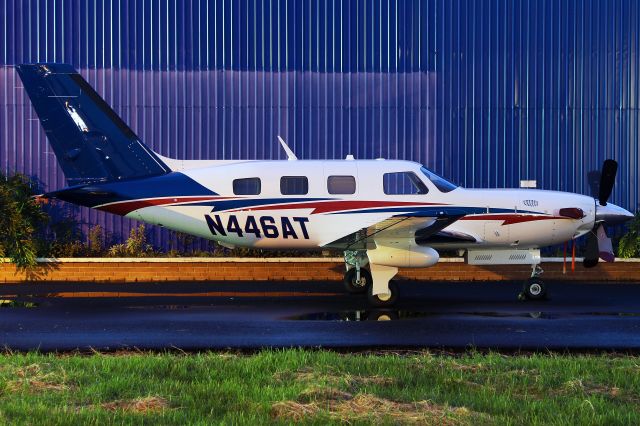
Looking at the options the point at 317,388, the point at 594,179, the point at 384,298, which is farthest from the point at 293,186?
the point at 317,388

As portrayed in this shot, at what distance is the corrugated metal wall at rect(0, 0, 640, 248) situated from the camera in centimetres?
2322

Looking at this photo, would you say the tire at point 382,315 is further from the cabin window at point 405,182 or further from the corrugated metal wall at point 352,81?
the corrugated metal wall at point 352,81

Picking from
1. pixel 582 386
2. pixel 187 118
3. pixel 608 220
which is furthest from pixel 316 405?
pixel 187 118

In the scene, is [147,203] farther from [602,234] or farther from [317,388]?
[317,388]

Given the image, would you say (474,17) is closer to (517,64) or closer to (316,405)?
(517,64)

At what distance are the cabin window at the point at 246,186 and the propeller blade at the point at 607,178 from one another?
19.7ft

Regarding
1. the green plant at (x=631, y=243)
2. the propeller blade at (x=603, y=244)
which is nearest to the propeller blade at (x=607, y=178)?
the propeller blade at (x=603, y=244)

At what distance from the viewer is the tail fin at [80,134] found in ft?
55.4

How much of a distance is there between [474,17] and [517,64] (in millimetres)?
1559

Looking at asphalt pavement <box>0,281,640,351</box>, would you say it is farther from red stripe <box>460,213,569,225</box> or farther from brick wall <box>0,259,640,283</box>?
red stripe <box>460,213,569,225</box>

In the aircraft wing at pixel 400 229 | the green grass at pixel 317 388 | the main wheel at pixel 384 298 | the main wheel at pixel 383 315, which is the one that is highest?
the aircraft wing at pixel 400 229

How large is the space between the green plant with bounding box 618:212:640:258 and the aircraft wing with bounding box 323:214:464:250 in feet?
23.7

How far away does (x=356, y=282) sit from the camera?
57.7 feet

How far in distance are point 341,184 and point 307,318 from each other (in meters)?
4.07
